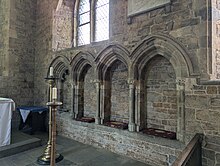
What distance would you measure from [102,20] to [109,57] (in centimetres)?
139

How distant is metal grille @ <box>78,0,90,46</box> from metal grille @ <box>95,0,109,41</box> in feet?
1.28

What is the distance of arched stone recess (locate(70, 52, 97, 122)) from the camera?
187 inches

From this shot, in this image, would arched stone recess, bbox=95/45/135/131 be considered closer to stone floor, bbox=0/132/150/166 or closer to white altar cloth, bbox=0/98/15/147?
stone floor, bbox=0/132/150/166

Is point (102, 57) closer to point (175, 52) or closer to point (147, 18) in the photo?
point (147, 18)

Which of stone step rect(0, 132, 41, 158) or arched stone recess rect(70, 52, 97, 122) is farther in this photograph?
arched stone recess rect(70, 52, 97, 122)

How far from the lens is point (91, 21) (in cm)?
523

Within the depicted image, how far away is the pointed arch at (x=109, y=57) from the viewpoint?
12.6 ft

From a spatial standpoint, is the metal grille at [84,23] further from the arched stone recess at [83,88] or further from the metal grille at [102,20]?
the arched stone recess at [83,88]

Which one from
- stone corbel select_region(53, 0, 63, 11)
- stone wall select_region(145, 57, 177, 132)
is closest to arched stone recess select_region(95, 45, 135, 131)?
stone wall select_region(145, 57, 177, 132)

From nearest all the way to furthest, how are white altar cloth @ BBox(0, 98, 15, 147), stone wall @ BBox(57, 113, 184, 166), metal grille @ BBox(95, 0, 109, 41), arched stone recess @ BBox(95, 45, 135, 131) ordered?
1. stone wall @ BBox(57, 113, 184, 166)
2. white altar cloth @ BBox(0, 98, 15, 147)
3. arched stone recess @ BBox(95, 45, 135, 131)
4. metal grille @ BBox(95, 0, 109, 41)

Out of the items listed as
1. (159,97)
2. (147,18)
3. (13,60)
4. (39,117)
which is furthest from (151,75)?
(13,60)

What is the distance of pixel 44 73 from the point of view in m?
6.00

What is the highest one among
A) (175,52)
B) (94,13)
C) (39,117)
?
(94,13)

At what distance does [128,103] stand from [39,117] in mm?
2941
